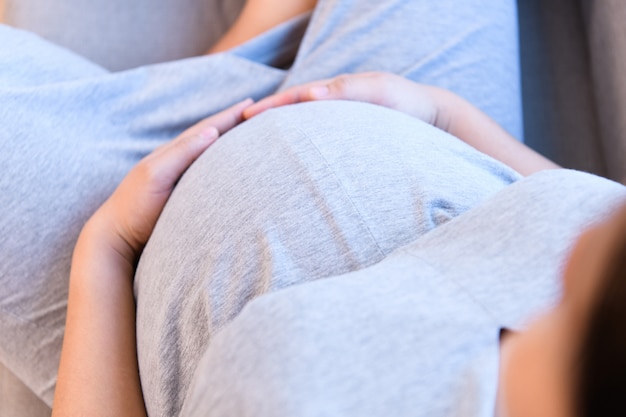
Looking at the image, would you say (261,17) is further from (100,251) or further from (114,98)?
(100,251)

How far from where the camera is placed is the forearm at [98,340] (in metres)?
0.58

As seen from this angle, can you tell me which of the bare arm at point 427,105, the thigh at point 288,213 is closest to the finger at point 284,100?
the bare arm at point 427,105

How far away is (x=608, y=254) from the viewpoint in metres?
0.26

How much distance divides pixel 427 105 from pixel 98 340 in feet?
1.59

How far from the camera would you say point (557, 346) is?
0.93 feet

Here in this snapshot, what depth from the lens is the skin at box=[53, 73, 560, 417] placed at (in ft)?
1.99

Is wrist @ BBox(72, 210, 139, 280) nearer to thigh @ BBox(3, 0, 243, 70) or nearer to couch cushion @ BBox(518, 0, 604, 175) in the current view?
thigh @ BBox(3, 0, 243, 70)

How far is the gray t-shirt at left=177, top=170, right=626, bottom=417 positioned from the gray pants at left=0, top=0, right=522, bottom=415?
0.91 ft

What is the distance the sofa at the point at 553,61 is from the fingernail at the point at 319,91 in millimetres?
404

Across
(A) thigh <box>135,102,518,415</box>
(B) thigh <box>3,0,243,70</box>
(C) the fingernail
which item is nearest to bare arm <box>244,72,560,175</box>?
(C) the fingernail

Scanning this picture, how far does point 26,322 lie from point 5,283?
0.20ft

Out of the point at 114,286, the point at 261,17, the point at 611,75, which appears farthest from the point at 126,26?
the point at 611,75

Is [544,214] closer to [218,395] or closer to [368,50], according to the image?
[218,395]

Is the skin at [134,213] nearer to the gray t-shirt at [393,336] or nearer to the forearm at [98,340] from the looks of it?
the forearm at [98,340]
